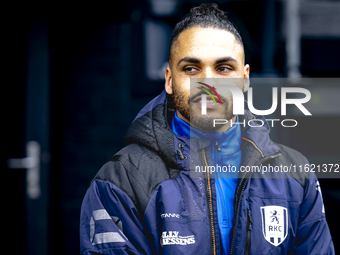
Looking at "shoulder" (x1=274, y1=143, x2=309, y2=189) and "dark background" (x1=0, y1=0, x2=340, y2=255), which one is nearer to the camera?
"shoulder" (x1=274, y1=143, x2=309, y2=189)

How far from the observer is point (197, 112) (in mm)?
1546

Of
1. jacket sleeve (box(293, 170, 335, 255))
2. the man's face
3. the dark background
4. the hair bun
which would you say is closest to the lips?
the man's face

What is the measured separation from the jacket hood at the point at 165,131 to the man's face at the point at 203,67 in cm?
13

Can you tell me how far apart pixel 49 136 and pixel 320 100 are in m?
2.49

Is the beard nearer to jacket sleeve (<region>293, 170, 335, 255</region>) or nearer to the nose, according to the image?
the nose

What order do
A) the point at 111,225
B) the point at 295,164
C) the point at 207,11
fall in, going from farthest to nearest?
the point at 295,164
the point at 207,11
the point at 111,225

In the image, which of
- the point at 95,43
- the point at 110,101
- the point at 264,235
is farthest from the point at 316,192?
the point at 95,43

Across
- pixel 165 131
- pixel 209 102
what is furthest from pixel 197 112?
pixel 165 131

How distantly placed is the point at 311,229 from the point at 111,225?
867 mm

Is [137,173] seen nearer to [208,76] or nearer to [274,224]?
[208,76]

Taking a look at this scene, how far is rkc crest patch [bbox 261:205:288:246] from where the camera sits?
152 cm

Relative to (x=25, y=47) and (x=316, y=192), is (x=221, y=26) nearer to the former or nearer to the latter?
(x=316, y=192)

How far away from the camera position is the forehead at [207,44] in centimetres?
147

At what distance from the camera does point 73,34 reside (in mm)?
3477
